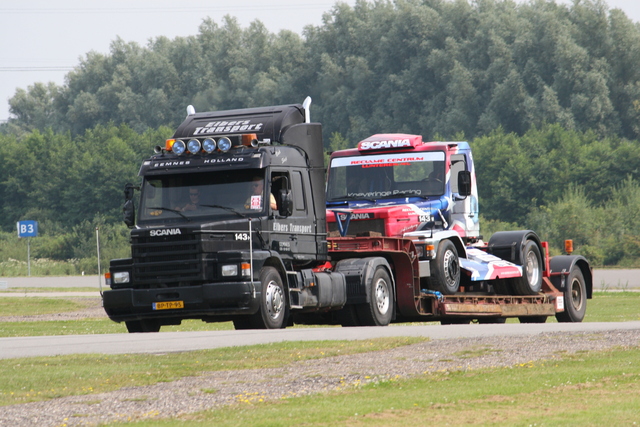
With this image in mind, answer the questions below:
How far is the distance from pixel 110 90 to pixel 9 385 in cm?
10238

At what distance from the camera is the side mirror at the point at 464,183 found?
67.4 ft

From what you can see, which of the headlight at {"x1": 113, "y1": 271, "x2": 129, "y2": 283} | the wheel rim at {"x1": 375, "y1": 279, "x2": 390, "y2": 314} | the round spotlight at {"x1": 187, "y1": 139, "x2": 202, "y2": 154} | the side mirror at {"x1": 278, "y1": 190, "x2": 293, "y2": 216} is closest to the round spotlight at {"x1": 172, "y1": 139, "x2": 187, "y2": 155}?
the round spotlight at {"x1": 187, "y1": 139, "x2": 202, "y2": 154}

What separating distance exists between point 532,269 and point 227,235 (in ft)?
26.1

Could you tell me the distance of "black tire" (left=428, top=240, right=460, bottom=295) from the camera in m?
19.5

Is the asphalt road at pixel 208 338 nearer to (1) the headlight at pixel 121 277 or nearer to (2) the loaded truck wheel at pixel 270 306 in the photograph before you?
(2) the loaded truck wheel at pixel 270 306

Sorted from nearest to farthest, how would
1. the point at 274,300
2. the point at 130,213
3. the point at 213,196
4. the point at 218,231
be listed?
Answer: 1. the point at 218,231
2. the point at 213,196
3. the point at 274,300
4. the point at 130,213

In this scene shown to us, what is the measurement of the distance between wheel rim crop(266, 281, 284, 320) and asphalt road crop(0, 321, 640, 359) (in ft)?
1.62

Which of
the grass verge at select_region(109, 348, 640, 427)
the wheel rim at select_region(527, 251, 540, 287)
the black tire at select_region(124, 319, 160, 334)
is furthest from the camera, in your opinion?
the wheel rim at select_region(527, 251, 540, 287)

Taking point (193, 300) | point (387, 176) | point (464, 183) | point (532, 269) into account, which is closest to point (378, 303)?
point (387, 176)

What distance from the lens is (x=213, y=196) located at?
56.8 ft

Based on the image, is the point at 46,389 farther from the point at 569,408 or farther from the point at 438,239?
the point at 438,239

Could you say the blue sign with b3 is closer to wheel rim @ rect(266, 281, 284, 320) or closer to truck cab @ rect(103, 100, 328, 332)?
truck cab @ rect(103, 100, 328, 332)

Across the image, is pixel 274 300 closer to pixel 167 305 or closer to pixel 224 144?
pixel 167 305

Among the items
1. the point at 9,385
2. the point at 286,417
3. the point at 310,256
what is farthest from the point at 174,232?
the point at 286,417
